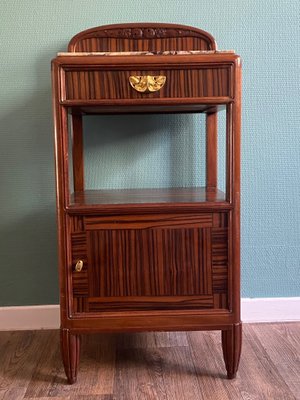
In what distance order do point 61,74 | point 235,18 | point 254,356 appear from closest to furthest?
1. point 61,74
2. point 254,356
3. point 235,18

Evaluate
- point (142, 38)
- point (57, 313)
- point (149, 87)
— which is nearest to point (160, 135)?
point (142, 38)

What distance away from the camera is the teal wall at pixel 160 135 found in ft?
4.95

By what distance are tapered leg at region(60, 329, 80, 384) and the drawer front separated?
2.01 ft

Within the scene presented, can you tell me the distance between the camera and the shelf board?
118 centimetres

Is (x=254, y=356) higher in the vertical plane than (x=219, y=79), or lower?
lower

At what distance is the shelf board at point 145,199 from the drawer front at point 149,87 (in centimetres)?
27

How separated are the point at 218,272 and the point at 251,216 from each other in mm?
445

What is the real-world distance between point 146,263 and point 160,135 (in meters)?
0.52

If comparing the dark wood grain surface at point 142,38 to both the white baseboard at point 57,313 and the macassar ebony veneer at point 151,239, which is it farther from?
the white baseboard at point 57,313

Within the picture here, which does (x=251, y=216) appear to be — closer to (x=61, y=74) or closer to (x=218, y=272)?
(x=218, y=272)

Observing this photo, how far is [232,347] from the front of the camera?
1240mm

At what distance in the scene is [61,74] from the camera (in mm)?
1119

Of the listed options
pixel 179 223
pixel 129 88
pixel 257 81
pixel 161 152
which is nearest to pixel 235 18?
pixel 257 81

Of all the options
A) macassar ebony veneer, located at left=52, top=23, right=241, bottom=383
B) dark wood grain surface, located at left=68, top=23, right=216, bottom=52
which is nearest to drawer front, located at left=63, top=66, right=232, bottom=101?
macassar ebony veneer, located at left=52, top=23, right=241, bottom=383
